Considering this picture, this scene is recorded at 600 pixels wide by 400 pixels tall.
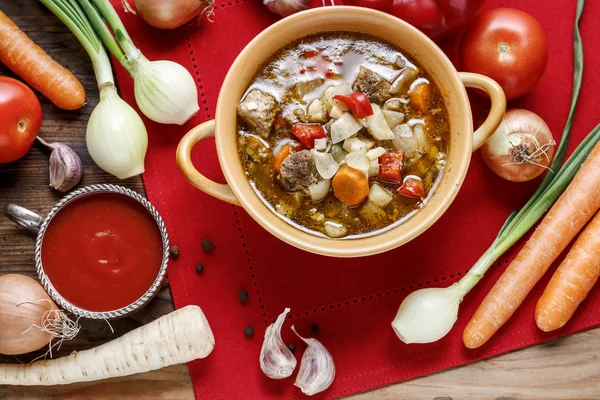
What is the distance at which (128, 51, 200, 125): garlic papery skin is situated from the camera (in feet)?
9.48

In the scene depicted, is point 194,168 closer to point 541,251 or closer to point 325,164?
point 325,164

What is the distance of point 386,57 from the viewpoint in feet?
8.88

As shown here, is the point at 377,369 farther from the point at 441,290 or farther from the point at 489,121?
the point at 489,121

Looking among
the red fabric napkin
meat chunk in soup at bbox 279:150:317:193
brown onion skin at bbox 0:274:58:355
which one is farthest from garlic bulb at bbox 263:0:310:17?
brown onion skin at bbox 0:274:58:355

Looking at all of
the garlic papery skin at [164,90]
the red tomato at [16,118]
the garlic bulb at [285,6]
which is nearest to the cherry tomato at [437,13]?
the garlic bulb at [285,6]

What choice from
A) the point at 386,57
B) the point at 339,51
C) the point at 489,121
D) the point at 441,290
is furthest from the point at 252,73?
the point at 441,290

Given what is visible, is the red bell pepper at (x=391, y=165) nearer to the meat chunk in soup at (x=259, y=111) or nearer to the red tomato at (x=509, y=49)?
the meat chunk in soup at (x=259, y=111)

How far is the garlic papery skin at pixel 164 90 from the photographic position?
2.89m

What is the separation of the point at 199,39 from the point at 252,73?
53 centimetres

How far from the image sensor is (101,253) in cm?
281

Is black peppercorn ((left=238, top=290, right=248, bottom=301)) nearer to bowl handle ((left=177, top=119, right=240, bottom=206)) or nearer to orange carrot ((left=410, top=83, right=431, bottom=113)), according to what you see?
bowl handle ((left=177, top=119, right=240, bottom=206))

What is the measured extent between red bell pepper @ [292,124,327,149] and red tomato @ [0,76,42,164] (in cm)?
118

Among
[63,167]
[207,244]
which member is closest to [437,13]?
[207,244]

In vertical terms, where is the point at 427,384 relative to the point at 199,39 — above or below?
below
